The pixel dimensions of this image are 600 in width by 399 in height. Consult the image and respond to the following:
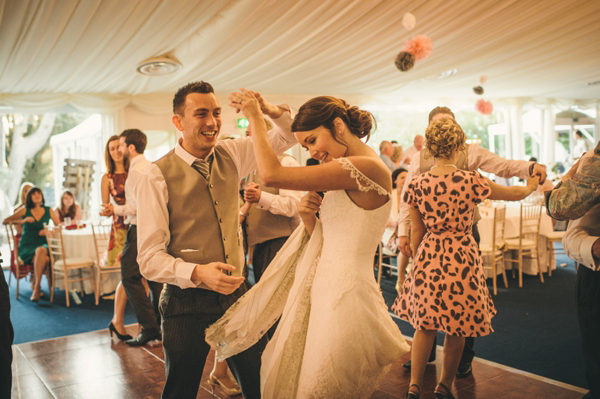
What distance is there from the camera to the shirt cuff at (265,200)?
3.17 meters

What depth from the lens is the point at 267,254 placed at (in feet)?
11.2

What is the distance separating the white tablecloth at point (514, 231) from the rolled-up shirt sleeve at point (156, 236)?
4857 mm

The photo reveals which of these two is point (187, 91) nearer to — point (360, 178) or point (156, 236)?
point (156, 236)

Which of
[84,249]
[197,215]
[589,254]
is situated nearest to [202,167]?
[197,215]

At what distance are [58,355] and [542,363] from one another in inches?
151

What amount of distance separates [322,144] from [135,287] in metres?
2.99

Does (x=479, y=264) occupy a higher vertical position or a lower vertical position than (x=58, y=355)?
higher

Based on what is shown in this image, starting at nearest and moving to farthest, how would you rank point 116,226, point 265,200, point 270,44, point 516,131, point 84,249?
point 265,200 < point 116,226 < point 84,249 < point 270,44 < point 516,131

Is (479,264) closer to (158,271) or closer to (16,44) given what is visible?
(158,271)

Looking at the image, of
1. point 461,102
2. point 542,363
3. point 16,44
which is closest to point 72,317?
point 16,44

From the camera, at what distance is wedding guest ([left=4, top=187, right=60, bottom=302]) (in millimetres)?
6669

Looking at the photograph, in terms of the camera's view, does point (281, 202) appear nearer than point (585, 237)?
No

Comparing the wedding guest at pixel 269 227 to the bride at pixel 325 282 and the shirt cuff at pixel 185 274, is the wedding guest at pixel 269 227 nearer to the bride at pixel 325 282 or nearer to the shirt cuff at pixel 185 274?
the bride at pixel 325 282

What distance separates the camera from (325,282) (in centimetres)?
181
